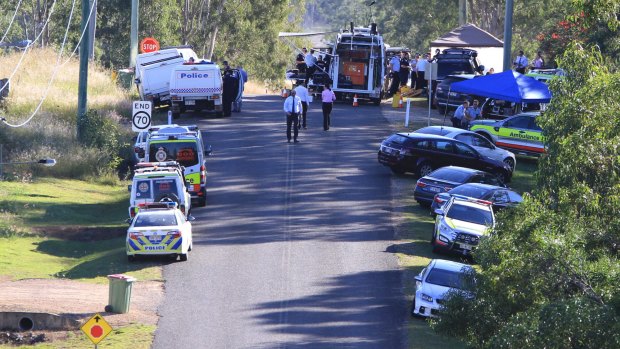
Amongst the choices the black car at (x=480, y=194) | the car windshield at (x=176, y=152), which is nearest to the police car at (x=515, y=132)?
the black car at (x=480, y=194)

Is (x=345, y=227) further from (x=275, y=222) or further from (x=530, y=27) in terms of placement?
(x=530, y=27)

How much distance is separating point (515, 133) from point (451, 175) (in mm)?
6859

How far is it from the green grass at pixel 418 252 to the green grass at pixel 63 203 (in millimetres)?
7916

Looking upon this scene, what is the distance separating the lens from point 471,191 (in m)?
30.1

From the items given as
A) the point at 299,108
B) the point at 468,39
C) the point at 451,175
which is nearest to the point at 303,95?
the point at 299,108

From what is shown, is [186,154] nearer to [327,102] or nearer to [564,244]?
[327,102]

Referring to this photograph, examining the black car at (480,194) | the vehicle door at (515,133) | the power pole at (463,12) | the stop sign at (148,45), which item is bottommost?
the black car at (480,194)

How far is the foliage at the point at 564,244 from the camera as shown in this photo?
10742 millimetres

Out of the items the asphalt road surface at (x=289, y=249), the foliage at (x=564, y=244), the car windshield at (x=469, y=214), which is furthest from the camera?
the car windshield at (x=469, y=214)

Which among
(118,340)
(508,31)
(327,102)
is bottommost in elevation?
(118,340)

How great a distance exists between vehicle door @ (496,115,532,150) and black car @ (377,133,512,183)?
2.73 metres

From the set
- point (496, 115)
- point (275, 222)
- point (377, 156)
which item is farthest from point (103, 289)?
point (496, 115)

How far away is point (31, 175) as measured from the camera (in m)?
34.8

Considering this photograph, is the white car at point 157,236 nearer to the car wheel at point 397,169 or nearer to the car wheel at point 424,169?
the car wheel at point 397,169
